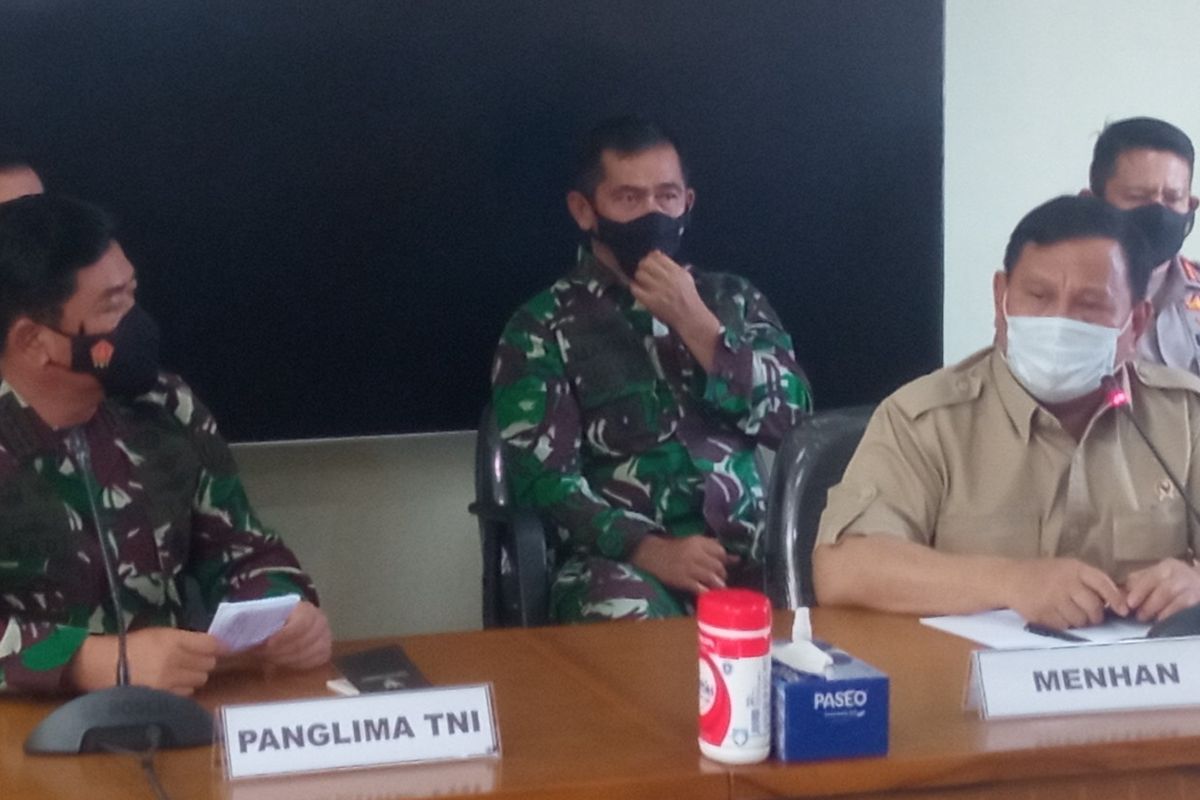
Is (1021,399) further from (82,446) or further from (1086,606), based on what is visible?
(82,446)

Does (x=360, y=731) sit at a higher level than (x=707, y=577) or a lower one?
higher

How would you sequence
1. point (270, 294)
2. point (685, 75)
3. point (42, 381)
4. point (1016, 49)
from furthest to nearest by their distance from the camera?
point (1016, 49)
point (685, 75)
point (270, 294)
point (42, 381)

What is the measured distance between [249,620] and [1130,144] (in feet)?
7.36

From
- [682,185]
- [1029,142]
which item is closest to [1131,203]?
[1029,142]

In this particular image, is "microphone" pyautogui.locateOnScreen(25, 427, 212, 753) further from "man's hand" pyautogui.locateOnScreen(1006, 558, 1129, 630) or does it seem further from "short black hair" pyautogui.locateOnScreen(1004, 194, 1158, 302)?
"short black hair" pyautogui.locateOnScreen(1004, 194, 1158, 302)

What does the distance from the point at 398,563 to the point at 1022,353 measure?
1.62 meters

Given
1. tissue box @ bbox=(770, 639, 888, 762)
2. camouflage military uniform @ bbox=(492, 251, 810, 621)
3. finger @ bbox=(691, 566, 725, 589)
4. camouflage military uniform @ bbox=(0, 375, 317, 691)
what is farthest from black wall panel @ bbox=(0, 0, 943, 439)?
tissue box @ bbox=(770, 639, 888, 762)

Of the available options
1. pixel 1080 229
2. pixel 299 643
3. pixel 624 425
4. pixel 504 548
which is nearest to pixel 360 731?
pixel 299 643

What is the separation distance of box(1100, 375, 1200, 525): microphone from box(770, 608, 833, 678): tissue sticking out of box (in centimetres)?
62

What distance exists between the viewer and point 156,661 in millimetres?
1455

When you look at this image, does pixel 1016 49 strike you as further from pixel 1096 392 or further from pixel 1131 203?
pixel 1096 392

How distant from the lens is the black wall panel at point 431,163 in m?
2.72

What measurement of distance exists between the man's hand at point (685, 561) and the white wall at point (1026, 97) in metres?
1.12

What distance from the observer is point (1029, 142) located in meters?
3.48
